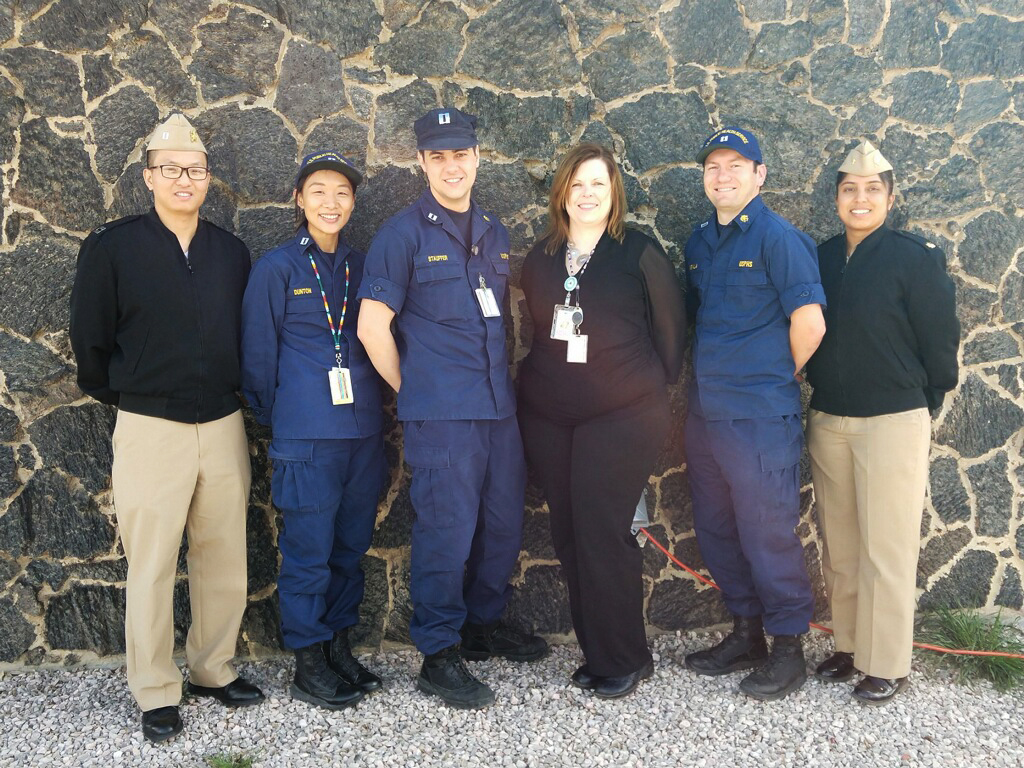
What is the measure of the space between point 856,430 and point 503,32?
2.14 meters

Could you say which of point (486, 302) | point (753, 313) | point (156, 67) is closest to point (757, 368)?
point (753, 313)

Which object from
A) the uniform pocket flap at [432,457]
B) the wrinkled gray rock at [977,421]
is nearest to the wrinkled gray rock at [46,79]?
the uniform pocket flap at [432,457]

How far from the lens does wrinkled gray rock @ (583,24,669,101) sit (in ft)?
11.8

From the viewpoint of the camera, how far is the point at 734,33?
3627 mm

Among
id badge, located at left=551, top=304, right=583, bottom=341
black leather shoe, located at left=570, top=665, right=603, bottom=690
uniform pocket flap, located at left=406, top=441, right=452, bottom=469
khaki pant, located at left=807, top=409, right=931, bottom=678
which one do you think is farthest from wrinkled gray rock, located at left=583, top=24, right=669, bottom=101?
black leather shoe, located at left=570, top=665, right=603, bottom=690

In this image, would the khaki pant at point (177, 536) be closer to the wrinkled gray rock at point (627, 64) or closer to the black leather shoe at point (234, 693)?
the black leather shoe at point (234, 693)

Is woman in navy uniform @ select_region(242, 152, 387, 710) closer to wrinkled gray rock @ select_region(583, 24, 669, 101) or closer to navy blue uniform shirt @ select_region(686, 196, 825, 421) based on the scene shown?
wrinkled gray rock @ select_region(583, 24, 669, 101)

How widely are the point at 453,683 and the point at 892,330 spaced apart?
208 centimetres

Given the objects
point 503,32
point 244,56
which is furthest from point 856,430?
point 244,56

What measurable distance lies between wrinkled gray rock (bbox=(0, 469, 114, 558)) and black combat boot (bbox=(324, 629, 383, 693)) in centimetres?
104

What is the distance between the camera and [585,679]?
131 inches

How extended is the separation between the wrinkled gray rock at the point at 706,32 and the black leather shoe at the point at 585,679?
2.56m

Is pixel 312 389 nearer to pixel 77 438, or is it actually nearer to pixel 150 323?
pixel 150 323

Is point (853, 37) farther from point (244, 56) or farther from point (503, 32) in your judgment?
point (244, 56)
